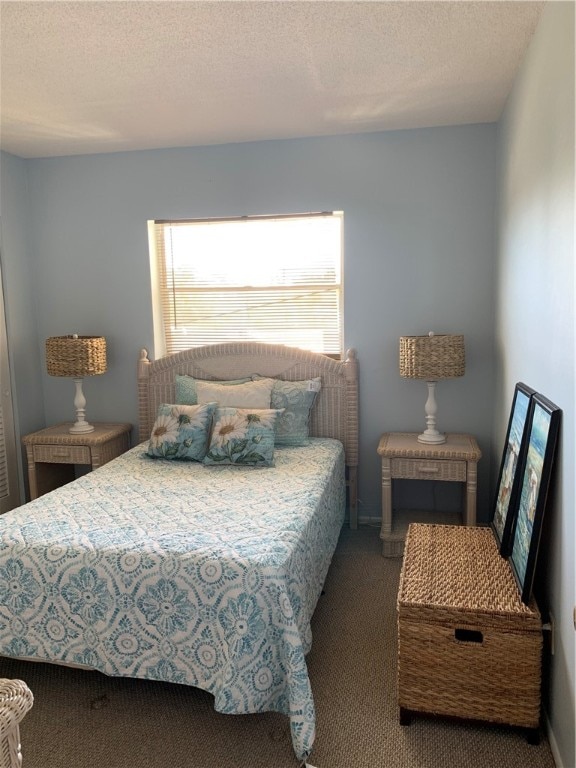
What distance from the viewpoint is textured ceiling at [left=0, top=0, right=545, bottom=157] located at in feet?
6.94

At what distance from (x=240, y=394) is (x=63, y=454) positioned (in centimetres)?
121

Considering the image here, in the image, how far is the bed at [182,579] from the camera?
193 cm

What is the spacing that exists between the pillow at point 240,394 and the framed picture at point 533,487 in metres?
1.64

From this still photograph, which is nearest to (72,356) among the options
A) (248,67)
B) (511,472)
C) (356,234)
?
(356,234)

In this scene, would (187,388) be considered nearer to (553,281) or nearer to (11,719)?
(553,281)

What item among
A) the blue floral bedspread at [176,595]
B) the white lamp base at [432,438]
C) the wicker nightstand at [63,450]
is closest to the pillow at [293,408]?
the white lamp base at [432,438]

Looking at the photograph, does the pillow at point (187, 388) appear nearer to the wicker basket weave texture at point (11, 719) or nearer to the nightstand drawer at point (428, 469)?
the nightstand drawer at point (428, 469)

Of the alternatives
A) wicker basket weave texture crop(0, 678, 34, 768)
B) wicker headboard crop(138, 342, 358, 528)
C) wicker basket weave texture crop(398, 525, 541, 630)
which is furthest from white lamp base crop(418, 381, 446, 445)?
wicker basket weave texture crop(0, 678, 34, 768)

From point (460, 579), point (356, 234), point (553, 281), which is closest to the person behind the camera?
point (553, 281)

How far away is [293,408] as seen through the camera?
3.54m

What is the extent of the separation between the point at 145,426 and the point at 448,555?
A: 228 cm

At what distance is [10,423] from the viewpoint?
155 inches

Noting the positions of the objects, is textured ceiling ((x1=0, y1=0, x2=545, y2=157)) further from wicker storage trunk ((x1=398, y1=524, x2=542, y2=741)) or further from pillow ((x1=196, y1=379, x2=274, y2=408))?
wicker storage trunk ((x1=398, y1=524, x2=542, y2=741))

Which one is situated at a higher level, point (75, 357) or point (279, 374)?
point (75, 357)
